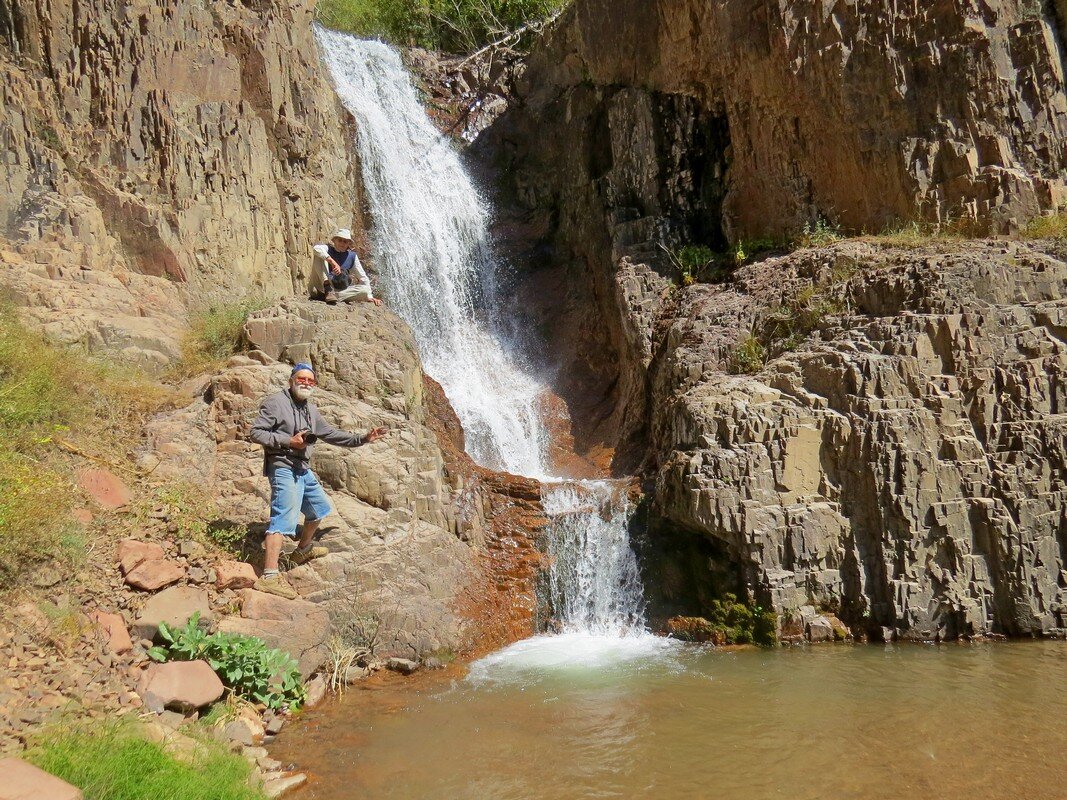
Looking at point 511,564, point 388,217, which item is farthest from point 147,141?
point 511,564

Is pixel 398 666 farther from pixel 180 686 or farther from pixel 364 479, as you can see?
pixel 180 686

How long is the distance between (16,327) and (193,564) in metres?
3.56

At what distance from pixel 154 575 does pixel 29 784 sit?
113 inches

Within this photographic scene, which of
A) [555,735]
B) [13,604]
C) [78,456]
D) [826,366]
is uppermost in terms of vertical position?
[826,366]

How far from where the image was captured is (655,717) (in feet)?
20.9

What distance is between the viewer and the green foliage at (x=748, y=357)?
428 inches

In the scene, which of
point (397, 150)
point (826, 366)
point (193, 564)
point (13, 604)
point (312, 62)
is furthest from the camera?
point (397, 150)

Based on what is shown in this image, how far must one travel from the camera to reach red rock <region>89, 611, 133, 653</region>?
5.98 meters

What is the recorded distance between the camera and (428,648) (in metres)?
8.14

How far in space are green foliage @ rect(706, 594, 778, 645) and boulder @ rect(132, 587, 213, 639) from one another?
5345 mm

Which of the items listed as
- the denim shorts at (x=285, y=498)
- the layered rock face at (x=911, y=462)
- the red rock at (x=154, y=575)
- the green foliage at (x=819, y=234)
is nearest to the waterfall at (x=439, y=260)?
the layered rock face at (x=911, y=462)

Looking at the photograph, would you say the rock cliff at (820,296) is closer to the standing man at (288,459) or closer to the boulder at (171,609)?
the standing man at (288,459)

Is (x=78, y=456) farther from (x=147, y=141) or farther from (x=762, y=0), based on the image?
(x=762, y=0)

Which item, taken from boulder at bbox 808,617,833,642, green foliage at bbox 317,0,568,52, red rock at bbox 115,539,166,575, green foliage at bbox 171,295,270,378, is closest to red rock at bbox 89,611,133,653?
red rock at bbox 115,539,166,575
